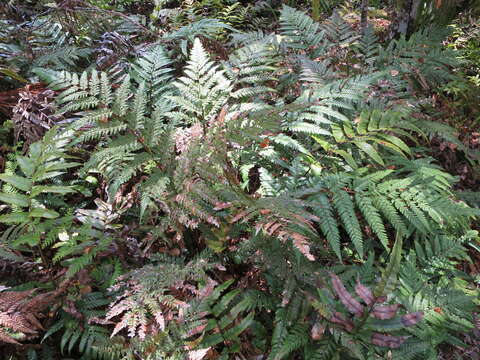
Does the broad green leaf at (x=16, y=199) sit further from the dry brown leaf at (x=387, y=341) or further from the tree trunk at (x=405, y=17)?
the tree trunk at (x=405, y=17)

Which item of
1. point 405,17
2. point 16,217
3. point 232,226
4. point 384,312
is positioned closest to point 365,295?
point 384,312

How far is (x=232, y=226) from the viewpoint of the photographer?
1.96 m

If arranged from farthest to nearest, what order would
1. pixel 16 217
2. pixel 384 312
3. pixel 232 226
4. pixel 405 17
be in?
1. pixel 405 17
2. pixel 232 226
3. pixel 16 217
4. pixel 384 312

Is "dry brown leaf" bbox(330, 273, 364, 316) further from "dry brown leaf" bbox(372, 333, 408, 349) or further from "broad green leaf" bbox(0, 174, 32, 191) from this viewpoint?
"broad green leaf" bbox(0, 174, 32, 191)

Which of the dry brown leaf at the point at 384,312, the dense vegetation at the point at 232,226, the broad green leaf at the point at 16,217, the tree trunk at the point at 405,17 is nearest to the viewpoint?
the dry brown leaf at the point at 384,312

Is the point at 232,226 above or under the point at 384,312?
under

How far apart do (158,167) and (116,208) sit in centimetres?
54

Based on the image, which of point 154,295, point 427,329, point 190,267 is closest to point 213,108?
point 190,267

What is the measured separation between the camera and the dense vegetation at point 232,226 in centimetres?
159

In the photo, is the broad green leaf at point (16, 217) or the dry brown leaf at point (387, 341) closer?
the dry brown leaf at point (387, 341)

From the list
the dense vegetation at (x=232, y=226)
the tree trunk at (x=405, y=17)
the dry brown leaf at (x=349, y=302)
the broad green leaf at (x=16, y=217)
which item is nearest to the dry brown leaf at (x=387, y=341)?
the dense vegetation at (x=232, y=226)

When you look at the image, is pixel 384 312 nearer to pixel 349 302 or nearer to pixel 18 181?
pixel 349 302

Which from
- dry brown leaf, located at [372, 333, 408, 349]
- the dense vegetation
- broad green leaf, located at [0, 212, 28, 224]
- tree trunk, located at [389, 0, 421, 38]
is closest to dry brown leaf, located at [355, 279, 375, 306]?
the dense vegetation

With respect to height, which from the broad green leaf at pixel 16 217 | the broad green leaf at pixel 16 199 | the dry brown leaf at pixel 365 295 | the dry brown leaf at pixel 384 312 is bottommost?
the broad green leaf at pixel 16 217
